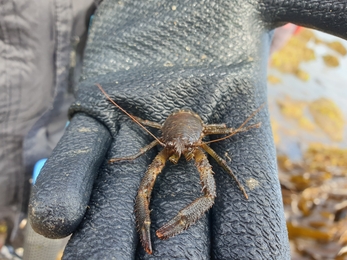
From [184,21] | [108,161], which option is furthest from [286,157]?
[108,161]

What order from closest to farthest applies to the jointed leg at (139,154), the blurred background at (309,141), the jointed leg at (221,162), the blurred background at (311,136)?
1. the jointed leg at (221,162)
2. the jointed leg at (139,154)
3. the blurred background at (309,141)
4. the blurred background at (311,136)

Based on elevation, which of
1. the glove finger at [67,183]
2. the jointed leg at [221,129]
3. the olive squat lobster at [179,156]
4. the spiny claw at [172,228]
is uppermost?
the jointed leg at [221,129]

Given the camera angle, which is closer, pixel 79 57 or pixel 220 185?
pixel 220 185

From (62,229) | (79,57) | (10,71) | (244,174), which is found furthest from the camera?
(79,57)

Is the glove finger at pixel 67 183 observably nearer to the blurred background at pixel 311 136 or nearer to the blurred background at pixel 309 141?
the blurred background at pixel 309 141

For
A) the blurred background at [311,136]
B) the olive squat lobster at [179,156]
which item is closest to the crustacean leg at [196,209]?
the olive squat lobster at [179,156]

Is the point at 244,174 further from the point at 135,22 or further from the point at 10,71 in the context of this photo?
the point at 10,71

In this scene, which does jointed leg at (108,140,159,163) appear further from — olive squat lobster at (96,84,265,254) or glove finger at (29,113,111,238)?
glove finger at (29,113,111,238)
